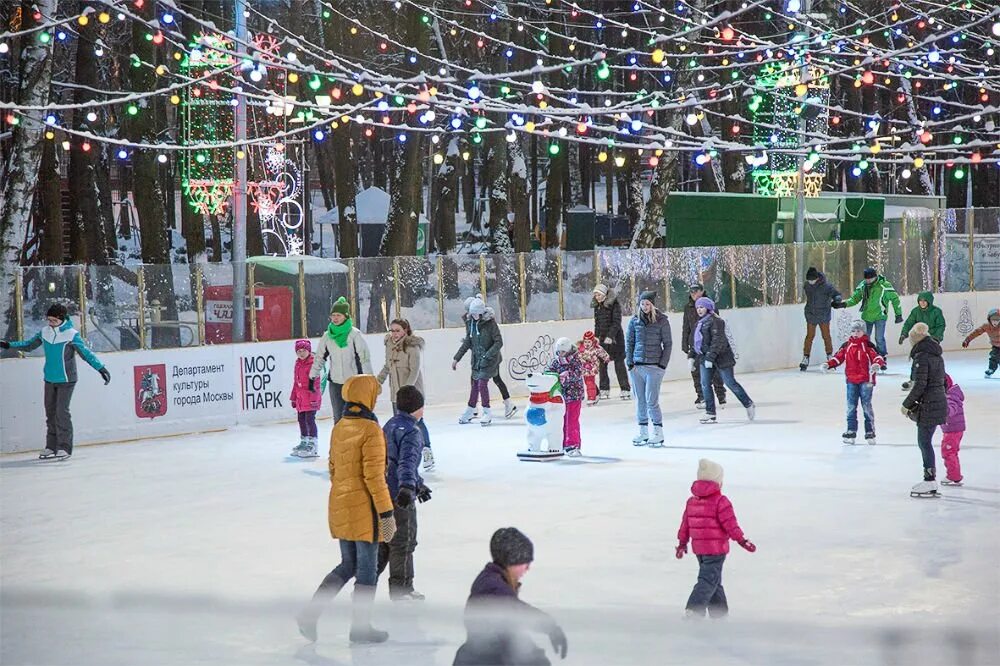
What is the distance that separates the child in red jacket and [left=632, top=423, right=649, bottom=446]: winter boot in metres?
7.19

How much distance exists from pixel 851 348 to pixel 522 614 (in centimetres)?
973

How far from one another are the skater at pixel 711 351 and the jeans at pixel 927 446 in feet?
15.5

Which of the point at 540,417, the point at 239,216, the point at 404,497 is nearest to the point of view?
the point at 404,497

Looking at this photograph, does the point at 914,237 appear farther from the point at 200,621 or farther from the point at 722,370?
the point at 200,621

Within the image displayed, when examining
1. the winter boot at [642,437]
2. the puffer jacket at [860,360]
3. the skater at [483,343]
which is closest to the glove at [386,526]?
the winter boot at [642,437]

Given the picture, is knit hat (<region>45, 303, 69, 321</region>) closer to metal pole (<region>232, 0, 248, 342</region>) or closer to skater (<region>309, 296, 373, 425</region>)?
skater (<region>309, 296, 373, 425</region>)

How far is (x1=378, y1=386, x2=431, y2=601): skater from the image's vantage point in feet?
25.6

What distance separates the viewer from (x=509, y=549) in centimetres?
505

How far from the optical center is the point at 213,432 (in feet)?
54.3

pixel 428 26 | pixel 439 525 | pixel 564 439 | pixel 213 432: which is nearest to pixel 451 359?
pixel 213 432

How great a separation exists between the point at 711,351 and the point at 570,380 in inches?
116

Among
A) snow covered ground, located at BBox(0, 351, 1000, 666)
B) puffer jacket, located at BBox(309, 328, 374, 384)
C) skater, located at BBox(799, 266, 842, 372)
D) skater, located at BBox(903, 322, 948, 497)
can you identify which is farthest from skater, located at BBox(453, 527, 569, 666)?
skater, located at BBox(799, 266, 842, 372)

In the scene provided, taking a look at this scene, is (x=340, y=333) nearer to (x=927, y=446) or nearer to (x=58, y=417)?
(x=58, y=417)

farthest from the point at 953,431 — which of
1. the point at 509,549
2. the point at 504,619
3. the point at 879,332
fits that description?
the point at 879,332
